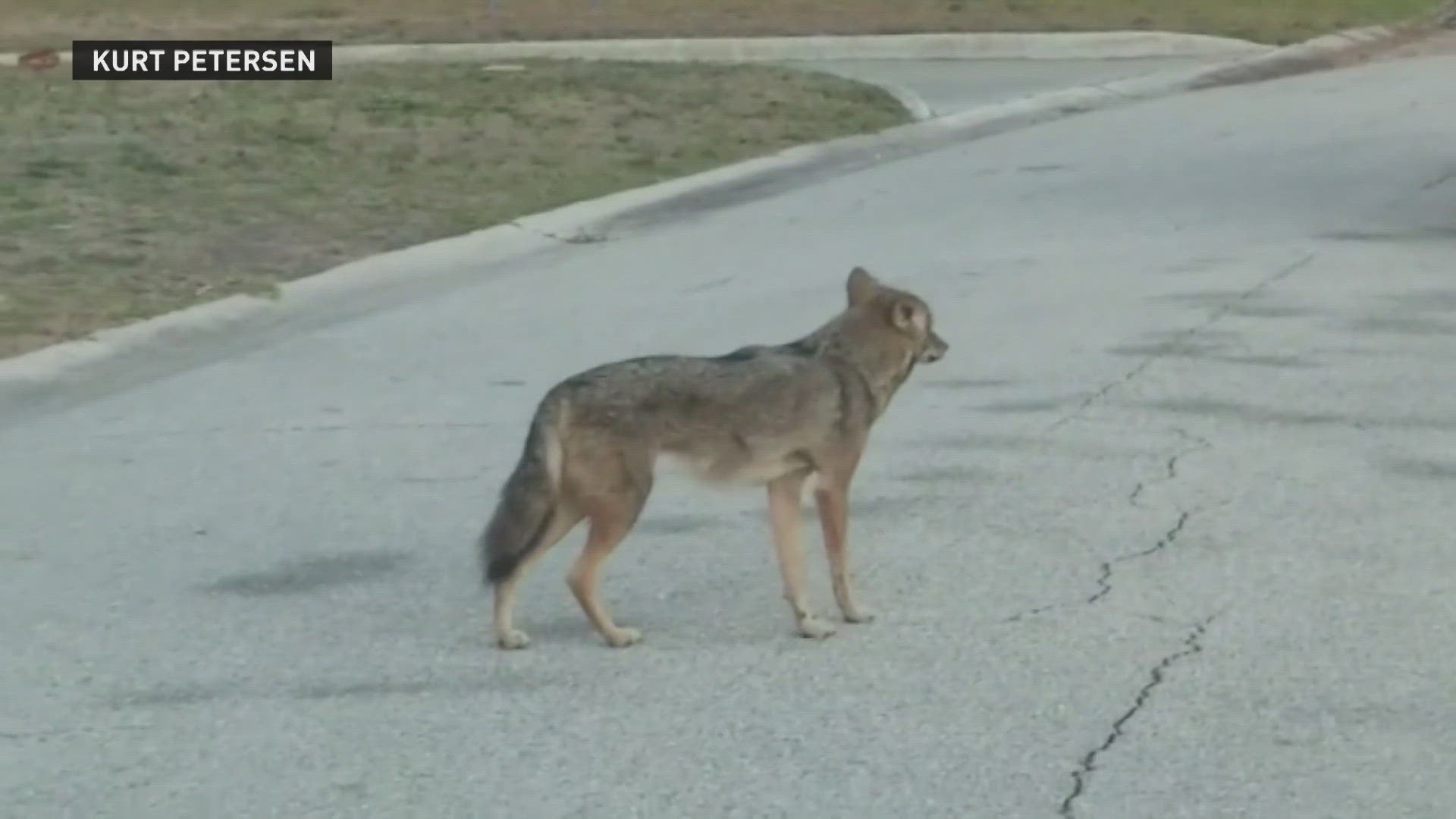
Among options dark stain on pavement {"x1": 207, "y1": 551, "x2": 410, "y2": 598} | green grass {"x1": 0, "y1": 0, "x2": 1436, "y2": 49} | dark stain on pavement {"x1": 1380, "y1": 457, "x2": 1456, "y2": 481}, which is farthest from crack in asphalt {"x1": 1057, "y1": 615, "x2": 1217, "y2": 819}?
green grass {"x1": 0, "y1": 0, "x2": 1436, "y2": 49}

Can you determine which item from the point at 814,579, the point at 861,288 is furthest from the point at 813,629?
the point at 861,288

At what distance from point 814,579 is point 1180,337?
4.26 meters

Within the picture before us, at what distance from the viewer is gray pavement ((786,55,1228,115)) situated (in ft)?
77.6

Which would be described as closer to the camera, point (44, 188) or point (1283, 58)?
point (44, 188)

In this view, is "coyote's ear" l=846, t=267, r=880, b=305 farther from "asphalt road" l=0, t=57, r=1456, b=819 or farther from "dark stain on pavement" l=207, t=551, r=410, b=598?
"dark stain on pavement" l=207, t=551, r=410, b=598

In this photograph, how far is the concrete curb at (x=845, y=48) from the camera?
1063 inches

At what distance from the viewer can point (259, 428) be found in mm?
9922

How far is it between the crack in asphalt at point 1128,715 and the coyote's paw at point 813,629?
864mm

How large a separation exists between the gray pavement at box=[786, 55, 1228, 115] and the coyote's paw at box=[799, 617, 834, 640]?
15.8m

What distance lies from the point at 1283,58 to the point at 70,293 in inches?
668

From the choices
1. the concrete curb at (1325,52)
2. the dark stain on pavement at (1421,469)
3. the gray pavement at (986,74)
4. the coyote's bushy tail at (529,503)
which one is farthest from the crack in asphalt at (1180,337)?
the concrete curb at (1325,52)

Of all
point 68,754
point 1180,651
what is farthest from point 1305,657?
point 68,754

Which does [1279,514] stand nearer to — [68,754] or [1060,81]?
[68,754]

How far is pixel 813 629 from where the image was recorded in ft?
22.1
